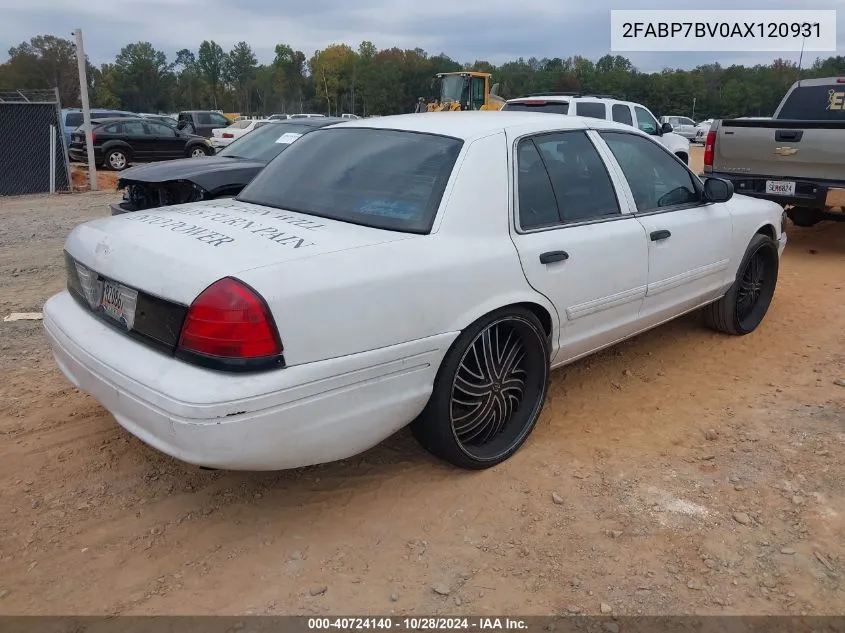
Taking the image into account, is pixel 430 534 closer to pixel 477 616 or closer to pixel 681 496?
pixel 477 616

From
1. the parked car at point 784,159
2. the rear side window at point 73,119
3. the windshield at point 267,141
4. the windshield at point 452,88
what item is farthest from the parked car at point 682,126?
the windshield at point 267,141

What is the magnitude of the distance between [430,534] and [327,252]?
1195 mm

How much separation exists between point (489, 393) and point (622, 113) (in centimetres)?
1012

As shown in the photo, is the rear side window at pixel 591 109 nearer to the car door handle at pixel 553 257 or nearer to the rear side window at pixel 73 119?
the car door handle at pixel 553 257

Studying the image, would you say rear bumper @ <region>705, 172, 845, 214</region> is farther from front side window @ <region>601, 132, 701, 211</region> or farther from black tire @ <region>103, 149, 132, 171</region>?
black tire @ <region>103, 149, 132, 171</region>

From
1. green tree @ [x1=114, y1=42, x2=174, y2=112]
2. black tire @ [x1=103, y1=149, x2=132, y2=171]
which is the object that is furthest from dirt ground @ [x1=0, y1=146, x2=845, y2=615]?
green tree @ [x1=114, y1=42, x2=174, y2=112]

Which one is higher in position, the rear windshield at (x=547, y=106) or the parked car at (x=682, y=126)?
the parked car at (x=682, y=126)

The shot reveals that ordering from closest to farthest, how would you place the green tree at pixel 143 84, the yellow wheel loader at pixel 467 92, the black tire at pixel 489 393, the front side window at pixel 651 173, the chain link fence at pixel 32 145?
the black tire at pixel 489 393, the front side window at pixel 651 173, the chain link fence at pixel 32 145, the yellow wheel loader at pixel 467 92, the green tree at pixel 143 84

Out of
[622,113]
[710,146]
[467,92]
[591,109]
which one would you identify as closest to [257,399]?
[710,146]

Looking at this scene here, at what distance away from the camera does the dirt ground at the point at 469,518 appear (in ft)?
8.07

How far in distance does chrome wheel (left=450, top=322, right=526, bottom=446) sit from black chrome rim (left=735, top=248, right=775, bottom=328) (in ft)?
7.97

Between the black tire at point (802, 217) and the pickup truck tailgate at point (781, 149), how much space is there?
2016 millimetres

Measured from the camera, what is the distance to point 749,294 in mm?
5133

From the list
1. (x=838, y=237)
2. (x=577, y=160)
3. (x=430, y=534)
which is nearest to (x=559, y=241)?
(x=577, y=160)
